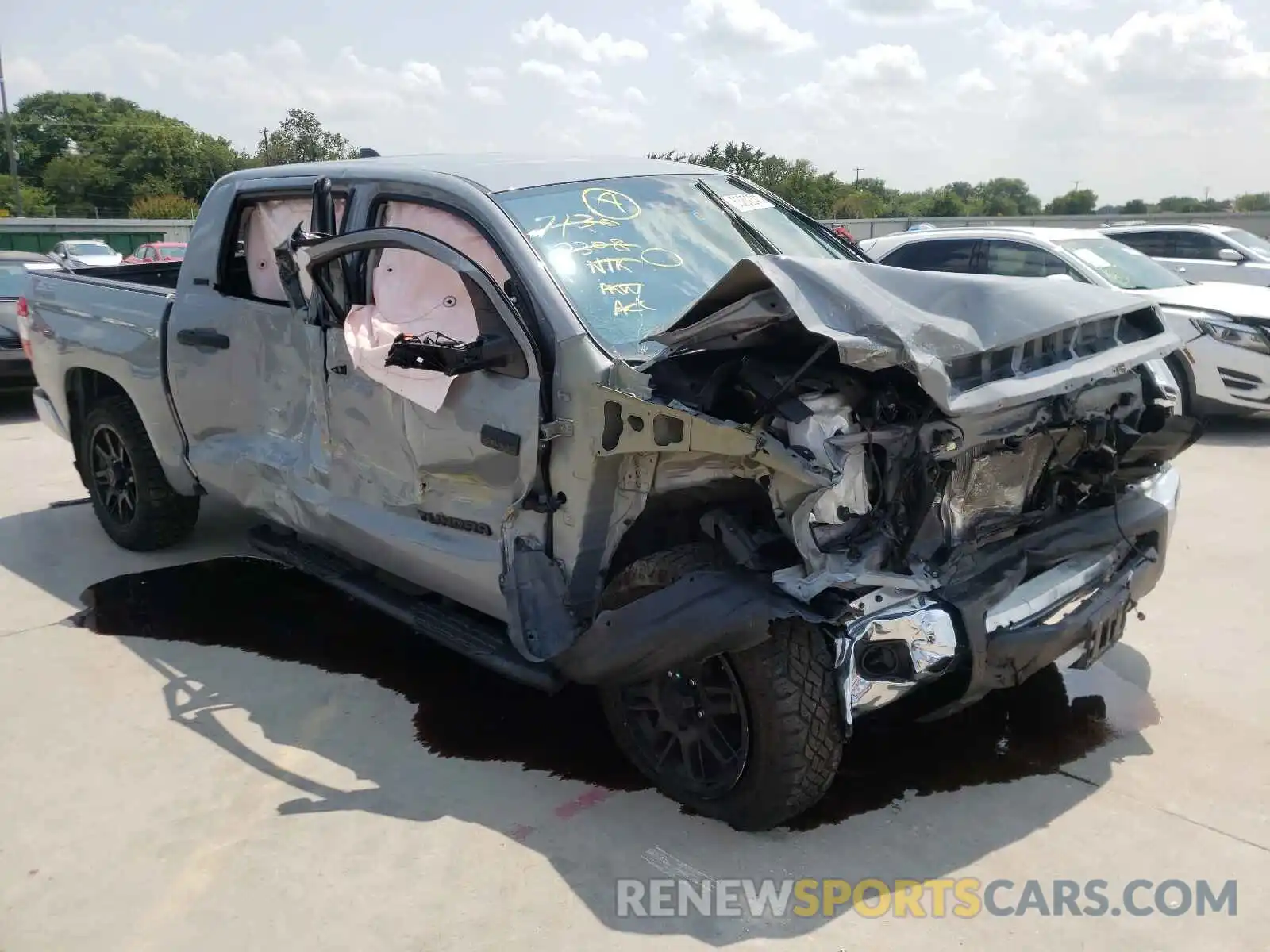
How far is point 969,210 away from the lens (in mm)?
54250

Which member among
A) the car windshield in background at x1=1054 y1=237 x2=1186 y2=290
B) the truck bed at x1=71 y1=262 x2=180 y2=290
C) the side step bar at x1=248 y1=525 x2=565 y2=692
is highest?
the car windshield in background at x1=1054 y1=237 x2=1186 y2=290

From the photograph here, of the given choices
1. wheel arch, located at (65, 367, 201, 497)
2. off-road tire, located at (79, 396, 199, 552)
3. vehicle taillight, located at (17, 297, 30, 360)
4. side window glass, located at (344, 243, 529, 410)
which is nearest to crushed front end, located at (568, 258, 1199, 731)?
side window glass, located at (344, 243, 529, 410)

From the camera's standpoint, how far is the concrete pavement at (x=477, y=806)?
284cm

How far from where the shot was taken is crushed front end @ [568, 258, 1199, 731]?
284cm

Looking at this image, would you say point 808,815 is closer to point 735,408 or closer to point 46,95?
point 735,408

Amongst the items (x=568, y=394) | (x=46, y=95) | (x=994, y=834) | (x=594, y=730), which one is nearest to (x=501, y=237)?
(x=568, y=394)

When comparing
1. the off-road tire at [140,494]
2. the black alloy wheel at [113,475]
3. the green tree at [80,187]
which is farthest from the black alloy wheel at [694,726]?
the green tree at [80,187]

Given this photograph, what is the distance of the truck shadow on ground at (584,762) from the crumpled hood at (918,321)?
1.32 m

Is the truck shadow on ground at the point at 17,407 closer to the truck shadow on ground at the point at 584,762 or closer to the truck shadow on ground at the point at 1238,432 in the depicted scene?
the truck shadow on ground at the point at 584,762

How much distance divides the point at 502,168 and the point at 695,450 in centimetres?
164

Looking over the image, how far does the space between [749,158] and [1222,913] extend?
43173 millimetres

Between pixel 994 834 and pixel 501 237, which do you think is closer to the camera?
pixel 994 834

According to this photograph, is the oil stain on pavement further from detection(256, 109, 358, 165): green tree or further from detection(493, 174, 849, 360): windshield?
detection(256, 109, 358, 165): green tree

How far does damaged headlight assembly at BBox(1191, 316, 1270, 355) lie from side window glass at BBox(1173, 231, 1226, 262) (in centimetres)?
492
